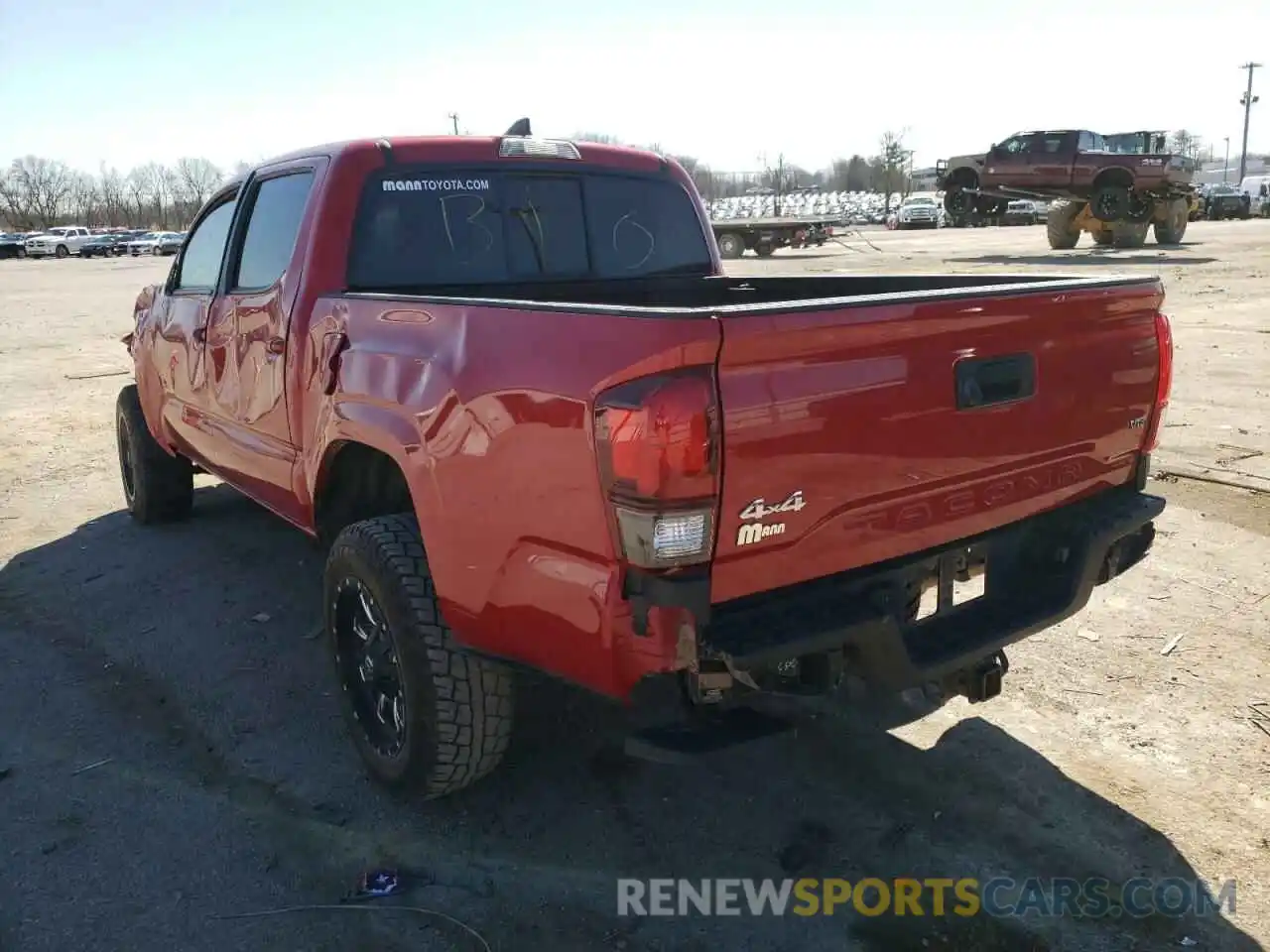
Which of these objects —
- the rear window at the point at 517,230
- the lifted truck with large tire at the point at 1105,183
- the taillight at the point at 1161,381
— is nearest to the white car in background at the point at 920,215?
the lifted truck with large tire at the point at 1105,183

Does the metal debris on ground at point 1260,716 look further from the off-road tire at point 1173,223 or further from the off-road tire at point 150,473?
the off-road tire at point 1173,223

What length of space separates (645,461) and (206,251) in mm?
3773

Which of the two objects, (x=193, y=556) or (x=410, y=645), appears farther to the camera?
(x=193, y=556)

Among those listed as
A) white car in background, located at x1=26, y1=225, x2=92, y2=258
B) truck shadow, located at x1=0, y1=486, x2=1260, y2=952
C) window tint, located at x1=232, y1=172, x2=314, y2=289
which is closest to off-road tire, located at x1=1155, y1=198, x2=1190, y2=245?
truck shadow, located at x1=0, y1=486, x2=1260, y2=952

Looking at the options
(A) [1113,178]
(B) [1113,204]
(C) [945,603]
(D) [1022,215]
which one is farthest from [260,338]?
(D) [1022,215]

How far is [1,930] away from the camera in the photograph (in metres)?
2.66

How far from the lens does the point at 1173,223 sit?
2680 cm

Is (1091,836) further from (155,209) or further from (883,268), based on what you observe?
(155,209)

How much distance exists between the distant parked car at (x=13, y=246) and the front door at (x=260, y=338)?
6235cm

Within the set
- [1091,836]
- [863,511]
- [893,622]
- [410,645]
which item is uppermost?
[863,511]

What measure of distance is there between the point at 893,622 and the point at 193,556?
4371mm

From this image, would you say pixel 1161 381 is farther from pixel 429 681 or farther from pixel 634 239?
pixel 429 681

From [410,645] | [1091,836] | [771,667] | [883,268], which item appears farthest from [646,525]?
[883,268]

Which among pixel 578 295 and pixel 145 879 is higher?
pixel 578 295
